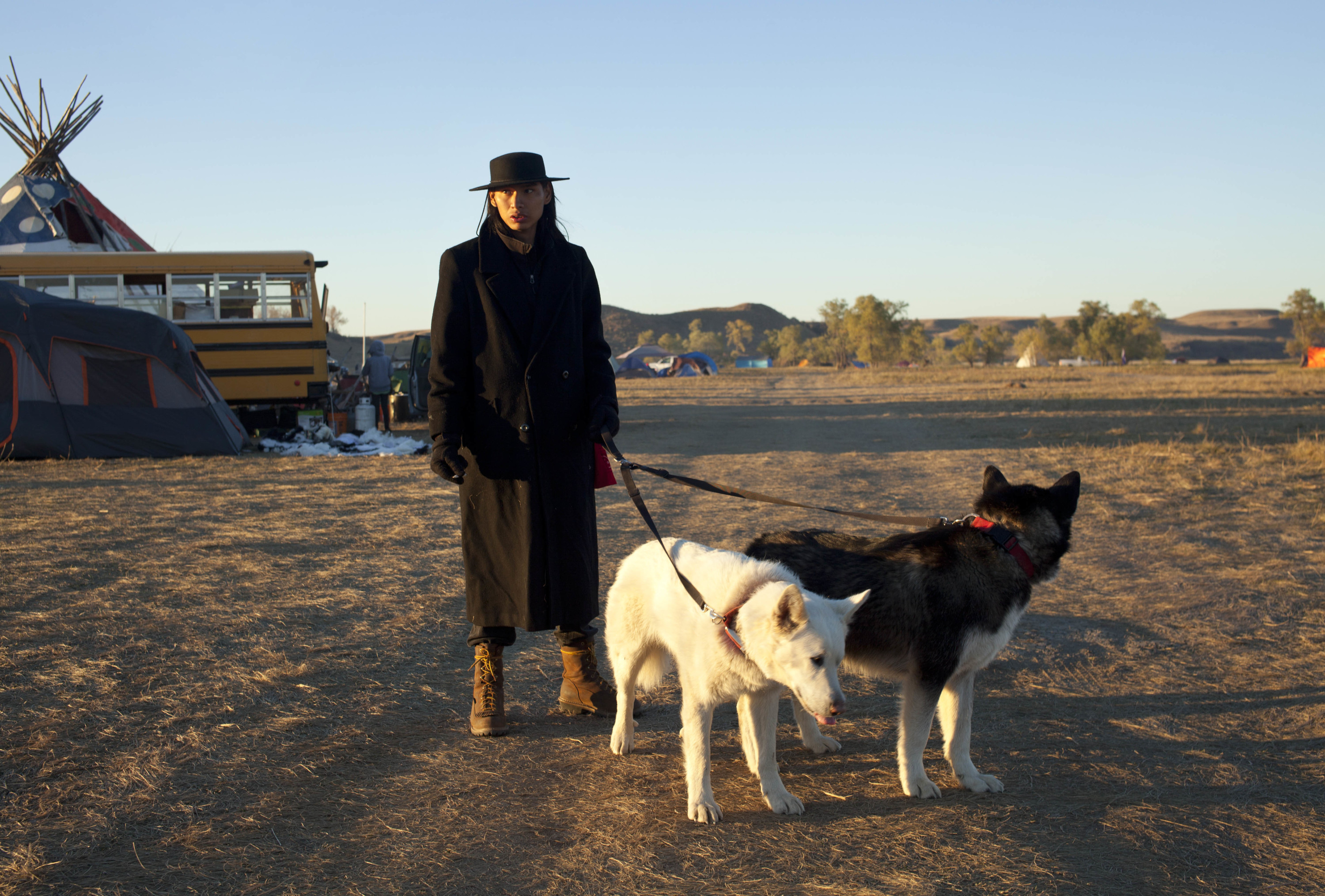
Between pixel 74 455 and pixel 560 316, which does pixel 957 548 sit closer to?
pixel 560 316

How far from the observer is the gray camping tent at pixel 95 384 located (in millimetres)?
13367

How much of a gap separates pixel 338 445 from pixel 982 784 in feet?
47.8

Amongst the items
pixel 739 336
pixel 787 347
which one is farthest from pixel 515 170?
pixel 739 336

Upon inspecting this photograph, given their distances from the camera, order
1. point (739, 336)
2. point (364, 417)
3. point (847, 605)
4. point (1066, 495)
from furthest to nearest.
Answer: point (739, 336) < point (364, 417) < point (1066, 495) < point (847, 605)

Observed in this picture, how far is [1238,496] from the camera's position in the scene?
9773mm

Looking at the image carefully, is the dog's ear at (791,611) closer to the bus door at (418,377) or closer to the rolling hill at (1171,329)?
the bus door at (418,377)

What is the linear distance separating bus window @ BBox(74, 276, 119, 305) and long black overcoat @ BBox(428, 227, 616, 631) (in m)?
15.5

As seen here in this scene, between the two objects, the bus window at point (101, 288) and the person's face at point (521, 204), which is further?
the bus window at point (101, 288)

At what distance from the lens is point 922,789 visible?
11.0 ft

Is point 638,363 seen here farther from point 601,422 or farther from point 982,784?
point 982,784

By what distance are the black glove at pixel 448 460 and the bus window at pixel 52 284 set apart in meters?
16.1

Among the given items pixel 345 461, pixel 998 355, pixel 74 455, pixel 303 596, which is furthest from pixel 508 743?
pixel 998 355

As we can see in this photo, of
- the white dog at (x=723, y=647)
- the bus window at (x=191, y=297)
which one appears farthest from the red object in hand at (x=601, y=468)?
the bus window at (x=191, y=297)

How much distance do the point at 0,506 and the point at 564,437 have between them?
8.61 meters
